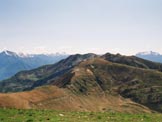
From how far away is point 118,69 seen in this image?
161000 mm

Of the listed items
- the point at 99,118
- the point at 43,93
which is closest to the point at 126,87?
the point at 43,93

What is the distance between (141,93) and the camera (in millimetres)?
139500

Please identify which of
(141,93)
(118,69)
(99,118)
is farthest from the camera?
(118,69)

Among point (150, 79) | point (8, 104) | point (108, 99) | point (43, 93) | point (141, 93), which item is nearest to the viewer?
point (8, 104)

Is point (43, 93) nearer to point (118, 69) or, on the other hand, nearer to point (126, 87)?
point (126, 87)

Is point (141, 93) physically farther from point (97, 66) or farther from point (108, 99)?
point (97, 66)

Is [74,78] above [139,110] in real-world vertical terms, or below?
above

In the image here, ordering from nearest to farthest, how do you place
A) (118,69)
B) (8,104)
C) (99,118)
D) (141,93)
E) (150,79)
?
(99,118), (8,104), (141,93), (150,79), (118,69)

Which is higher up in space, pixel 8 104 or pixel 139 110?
pixel 8 104

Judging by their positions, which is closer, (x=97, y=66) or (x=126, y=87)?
(x=126, y=87)

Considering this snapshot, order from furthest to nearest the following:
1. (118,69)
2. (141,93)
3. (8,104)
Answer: (118,69)
(141,93)
(8,104)

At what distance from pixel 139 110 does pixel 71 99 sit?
2660 centimetres

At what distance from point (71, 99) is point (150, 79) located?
53.6 m

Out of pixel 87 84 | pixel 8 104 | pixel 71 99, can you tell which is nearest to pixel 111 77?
pixel 87 84
